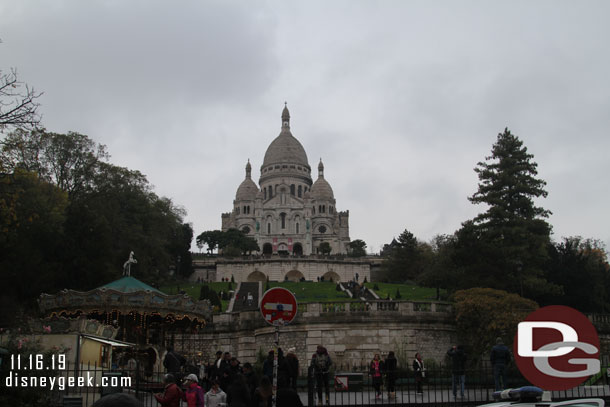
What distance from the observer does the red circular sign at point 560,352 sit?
716 centimetres

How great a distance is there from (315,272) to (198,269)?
15.5m

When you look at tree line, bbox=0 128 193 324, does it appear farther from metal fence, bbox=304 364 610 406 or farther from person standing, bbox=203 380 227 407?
person standing, bbox=203 380 227 407

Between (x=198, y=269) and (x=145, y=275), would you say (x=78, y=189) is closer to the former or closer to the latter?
(x=145, y=275)

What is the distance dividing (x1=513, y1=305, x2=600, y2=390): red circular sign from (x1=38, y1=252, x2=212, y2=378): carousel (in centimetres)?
1939

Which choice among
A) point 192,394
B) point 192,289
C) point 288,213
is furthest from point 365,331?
point 288,213

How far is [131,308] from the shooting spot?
25922mm

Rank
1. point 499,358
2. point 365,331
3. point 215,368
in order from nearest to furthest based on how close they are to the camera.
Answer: point 499,358
point 215,368
point 365,331

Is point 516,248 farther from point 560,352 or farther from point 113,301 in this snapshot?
point 560,352

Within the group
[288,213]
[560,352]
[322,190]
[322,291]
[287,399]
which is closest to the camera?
[560,352]

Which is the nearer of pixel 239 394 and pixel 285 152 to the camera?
pixel 239 394

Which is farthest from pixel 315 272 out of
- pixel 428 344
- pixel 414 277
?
pixel 428 344

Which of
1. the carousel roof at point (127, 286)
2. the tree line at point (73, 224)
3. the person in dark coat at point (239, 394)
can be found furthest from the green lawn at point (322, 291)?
the person in dark coat at point (239, 394)

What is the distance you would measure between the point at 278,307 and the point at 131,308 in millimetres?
16257

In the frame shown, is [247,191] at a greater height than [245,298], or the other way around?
[247,191]
